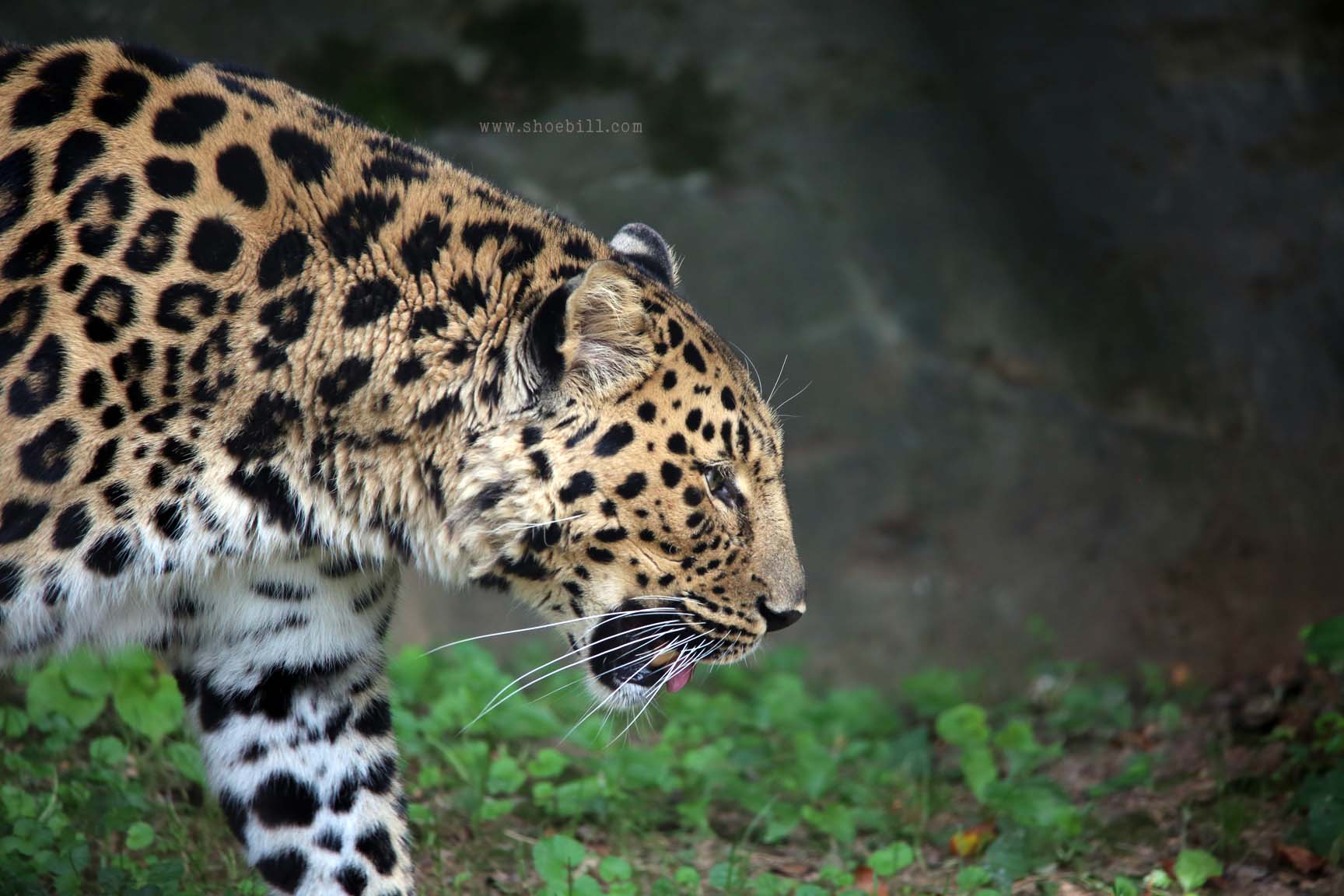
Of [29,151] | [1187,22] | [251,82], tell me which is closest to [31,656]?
[29,151]

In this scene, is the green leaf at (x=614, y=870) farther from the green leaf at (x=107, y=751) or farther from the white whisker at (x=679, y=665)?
the green leaf at (x=107, y=751)

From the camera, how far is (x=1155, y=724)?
21.1 ft

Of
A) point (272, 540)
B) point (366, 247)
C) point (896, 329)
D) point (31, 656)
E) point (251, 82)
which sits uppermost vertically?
point (896, 329)

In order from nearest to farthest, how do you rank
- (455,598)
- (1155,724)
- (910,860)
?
(910,860), (1155,724), (455,598)

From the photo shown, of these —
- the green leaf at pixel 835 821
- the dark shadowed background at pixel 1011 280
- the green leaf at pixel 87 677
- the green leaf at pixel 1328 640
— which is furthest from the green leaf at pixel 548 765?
the green leaf at pixel 1328 640

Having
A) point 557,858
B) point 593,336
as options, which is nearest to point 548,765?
point 557,858

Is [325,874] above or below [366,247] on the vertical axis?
below

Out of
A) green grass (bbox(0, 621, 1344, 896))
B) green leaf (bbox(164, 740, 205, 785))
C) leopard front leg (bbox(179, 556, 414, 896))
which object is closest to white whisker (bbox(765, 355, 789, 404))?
Answer: green grass (bbox(0, 621, 1344, 896))

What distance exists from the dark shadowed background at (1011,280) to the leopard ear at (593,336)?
4182 millimetres

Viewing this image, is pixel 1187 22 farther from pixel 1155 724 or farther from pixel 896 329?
pixel 1155 724

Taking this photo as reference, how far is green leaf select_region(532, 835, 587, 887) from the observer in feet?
13.8

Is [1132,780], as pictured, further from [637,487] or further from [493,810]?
[637,487]

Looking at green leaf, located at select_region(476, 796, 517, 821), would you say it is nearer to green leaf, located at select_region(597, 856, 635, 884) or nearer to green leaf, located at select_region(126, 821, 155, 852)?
green leaf, located at select_region(597, 856, 635, 884)

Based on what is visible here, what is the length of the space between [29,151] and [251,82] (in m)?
0.64
